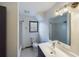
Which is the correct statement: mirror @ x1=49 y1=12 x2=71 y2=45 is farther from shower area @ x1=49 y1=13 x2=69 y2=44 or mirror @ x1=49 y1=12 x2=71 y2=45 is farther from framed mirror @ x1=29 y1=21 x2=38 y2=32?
framed mirror @ x1=29 y1=21 x2=38 y2=32

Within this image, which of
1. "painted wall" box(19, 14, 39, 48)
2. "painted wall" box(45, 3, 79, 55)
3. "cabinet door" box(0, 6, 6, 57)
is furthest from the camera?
"painted wall" box(19, 14, 39, 48)

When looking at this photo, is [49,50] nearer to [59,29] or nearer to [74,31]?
[59,29]

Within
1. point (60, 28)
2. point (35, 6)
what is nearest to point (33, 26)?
point (35, 6)

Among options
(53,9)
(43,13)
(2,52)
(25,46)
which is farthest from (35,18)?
(2,52)

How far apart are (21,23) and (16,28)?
11cm

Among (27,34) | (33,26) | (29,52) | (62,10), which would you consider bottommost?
(29,52)

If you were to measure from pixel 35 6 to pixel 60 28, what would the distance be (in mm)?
511

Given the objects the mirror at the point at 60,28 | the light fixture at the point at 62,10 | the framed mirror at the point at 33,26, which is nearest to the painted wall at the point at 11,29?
the framed mirror at the point at 33,26

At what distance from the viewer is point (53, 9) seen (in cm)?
166

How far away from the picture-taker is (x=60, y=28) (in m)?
1.62

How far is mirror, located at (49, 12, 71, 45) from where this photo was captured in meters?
1.53

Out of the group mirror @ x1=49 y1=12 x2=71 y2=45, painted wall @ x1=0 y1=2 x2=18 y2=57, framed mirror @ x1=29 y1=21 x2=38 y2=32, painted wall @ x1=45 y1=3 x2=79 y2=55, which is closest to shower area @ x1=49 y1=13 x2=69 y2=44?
mirror @ x1=49 y1=12 x2=71 y2=45

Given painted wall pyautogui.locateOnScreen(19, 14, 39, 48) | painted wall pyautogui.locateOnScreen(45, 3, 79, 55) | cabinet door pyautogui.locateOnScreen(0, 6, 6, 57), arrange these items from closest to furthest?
painted wall pyautogui.locateOnScreen(45, 3, 79, 55) → cabinet door pyautogui.locateOnScreen(0, 6, 6, 57) → painted wall pyautogui.locateOnScreen(19, 14, 39, 48)

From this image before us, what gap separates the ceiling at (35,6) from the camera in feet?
5.06
